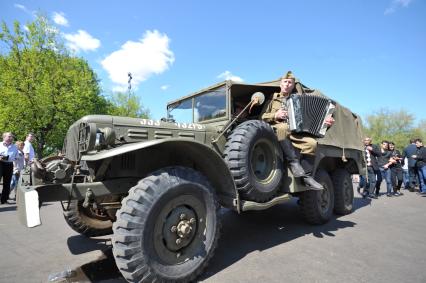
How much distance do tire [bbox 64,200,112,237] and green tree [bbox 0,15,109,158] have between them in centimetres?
1608

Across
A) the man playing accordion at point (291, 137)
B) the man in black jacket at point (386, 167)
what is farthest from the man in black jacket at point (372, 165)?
the man playing accordion at point (291, 137)

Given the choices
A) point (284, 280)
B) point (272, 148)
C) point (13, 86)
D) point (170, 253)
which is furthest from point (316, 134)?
point (13, 86)

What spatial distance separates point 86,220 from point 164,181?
1786mm

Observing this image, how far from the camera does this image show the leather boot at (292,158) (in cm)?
407

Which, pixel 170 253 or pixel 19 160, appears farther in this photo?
pixel 19 160

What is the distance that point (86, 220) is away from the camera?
12.3 feet

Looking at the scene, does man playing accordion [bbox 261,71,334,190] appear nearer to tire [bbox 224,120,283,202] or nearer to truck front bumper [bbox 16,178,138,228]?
tire [bbox 224,120,283,202]

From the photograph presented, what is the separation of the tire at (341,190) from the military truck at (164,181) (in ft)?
4.14

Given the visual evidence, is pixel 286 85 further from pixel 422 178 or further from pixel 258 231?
pixel 422 178

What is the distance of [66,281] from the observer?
274cm

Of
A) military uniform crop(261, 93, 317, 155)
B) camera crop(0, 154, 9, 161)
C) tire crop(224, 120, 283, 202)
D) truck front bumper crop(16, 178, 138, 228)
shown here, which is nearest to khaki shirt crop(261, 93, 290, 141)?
military uniform crop(261, 93, 317, 155)

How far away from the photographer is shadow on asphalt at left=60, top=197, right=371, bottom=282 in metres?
3.05

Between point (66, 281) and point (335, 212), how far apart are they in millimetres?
5211

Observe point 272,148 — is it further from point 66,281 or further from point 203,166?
point 66,281
